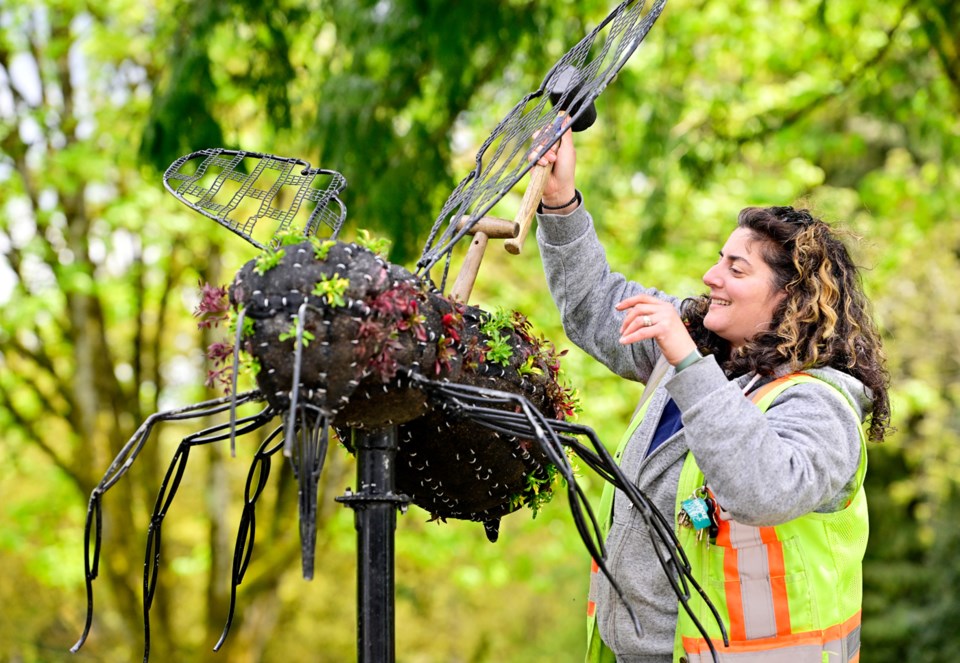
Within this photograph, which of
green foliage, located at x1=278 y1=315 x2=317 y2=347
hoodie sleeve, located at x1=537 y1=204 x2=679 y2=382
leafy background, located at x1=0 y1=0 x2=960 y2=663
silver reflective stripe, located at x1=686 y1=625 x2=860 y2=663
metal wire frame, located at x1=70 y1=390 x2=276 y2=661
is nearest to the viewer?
green foliage, located at x1=278 y1=315 x2=317 y2=347

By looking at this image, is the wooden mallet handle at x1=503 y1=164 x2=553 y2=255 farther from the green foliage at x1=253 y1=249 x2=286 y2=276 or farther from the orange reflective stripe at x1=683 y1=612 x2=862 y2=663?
the orange reflective stripe at x1=683 y1=612 x2=862 y2=663

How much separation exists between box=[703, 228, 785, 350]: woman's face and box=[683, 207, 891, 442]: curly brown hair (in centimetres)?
2

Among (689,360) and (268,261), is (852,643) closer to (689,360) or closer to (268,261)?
(689,360)

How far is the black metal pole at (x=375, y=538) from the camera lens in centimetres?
143

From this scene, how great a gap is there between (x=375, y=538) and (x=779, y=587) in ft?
2.57

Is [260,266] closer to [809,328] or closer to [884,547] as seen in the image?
[809,328]

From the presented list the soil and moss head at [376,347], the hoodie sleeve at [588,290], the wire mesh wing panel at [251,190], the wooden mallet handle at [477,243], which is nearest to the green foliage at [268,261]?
the soil and moss head at [376,347]

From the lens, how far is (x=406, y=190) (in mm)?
5012

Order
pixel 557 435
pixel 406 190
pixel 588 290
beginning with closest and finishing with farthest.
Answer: pixel 557 435 → pixel 588 290 → pixel 406 190

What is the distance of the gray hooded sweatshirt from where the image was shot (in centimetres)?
166

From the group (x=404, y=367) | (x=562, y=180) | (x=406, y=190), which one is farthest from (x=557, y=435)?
(x=406, y=190)

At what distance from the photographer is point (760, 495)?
5.38 ft

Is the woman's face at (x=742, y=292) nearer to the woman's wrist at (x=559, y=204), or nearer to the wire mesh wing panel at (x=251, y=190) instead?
the woman's wrist at (x=559, y=204)

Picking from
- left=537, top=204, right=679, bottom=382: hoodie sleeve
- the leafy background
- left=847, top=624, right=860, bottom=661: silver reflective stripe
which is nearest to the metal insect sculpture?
left=537, top=204, right=679, bottom=382: hoodie sleeve
